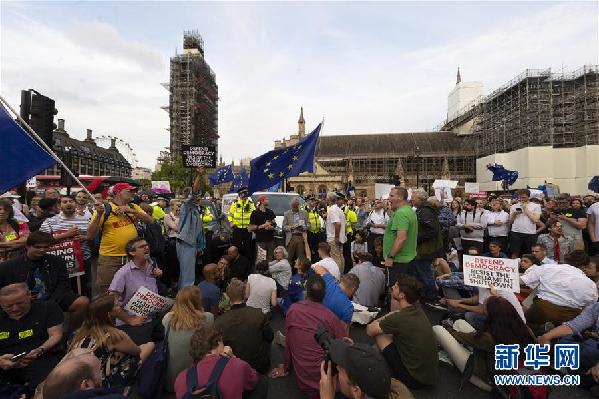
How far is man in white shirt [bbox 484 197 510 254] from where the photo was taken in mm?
9039

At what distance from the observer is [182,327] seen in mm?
3600

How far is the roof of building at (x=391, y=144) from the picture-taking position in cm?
6507

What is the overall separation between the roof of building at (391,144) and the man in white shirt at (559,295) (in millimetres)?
61524

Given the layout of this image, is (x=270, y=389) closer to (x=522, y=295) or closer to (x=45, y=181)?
(x=522, y=295)

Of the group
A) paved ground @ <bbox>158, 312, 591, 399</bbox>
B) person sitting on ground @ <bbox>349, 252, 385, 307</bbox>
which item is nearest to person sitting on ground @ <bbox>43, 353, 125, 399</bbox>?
paved ground @ <bbox>158, 312, 591, 399</bbox>

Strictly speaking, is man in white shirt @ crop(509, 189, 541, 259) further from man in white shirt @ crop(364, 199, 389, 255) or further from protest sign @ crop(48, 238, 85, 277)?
protest sign @ crop(48, 238, 85, 277)

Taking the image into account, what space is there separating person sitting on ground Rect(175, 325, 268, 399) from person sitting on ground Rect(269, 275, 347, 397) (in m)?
0.67

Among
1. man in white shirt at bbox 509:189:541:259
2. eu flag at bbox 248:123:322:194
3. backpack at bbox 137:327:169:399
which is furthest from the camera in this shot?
eu flag at bbox 248:123:322:194

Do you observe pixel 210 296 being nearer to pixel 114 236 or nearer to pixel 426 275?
pixel 114 236

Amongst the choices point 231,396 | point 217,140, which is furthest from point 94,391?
point 217,140

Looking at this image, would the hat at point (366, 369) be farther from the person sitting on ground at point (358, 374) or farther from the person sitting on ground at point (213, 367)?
the person sitting on ground at point (213, 367)

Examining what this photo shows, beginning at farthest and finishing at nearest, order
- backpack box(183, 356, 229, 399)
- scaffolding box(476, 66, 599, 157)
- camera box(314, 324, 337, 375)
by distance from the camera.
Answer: scaffolding box(476, 66, 599, 157), backpack box(183, 356, 229, 399), camera box(314, 324, 337, 375)

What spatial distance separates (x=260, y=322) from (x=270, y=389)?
2.53 ft

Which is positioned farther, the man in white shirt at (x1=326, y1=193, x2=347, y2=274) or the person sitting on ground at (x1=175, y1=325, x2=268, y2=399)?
the man in white shirt at (x1=326, y1=193, x2=347, y2=274)
